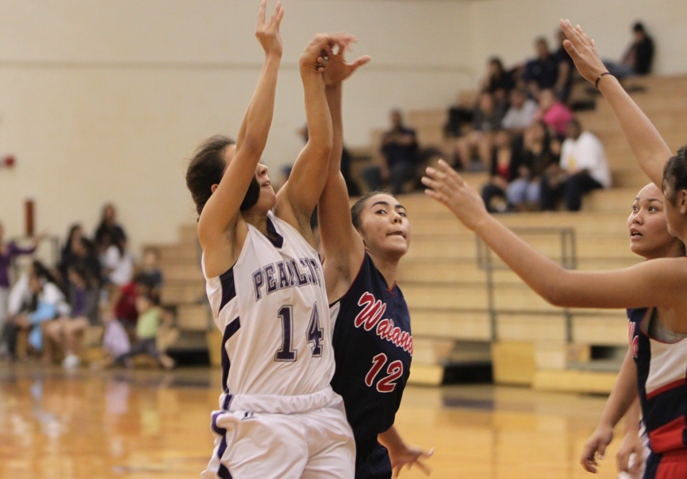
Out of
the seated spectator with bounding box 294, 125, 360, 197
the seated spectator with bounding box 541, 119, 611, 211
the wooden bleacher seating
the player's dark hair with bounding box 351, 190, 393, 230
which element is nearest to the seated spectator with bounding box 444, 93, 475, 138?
the seated spectator with bounding box 294, 125, 360, 197

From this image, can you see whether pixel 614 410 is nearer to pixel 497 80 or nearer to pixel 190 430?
pixel 190 430

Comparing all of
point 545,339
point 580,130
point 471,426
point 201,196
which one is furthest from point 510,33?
point 201,196

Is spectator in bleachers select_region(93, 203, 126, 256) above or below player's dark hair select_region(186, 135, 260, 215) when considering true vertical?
below

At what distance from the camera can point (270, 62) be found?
3.38 m

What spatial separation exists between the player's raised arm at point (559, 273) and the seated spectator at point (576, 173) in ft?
32.8

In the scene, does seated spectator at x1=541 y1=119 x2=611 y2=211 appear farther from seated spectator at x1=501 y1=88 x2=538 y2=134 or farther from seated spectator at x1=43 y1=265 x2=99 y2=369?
seated spectator at x1=43 y1=265 x2=99 y2=369

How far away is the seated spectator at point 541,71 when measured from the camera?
15750 millimetres

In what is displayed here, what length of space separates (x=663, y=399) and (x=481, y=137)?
12708mm

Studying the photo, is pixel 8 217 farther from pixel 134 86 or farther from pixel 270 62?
pixel 270 62

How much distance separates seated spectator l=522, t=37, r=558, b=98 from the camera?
1575 cm

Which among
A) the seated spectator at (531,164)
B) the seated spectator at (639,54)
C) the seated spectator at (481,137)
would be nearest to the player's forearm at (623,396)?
the seated spectator at (531,164)

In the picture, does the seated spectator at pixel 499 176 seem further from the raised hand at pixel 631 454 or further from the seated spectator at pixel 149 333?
the raised hand at pixel 631 454

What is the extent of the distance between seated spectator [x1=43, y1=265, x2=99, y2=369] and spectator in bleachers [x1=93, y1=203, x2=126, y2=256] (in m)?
0.85

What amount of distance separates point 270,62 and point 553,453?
15.5ft
